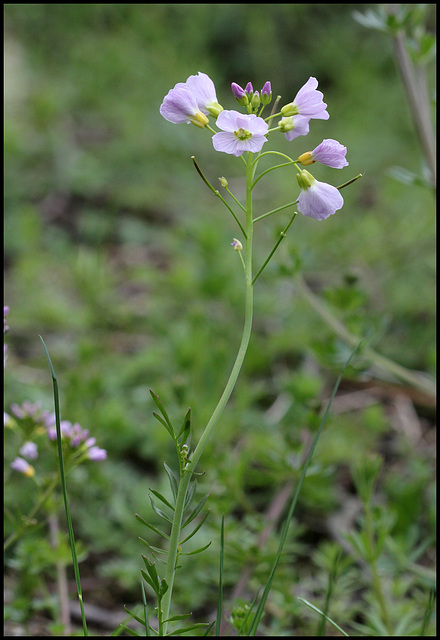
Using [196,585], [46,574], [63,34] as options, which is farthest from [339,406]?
[63,34]

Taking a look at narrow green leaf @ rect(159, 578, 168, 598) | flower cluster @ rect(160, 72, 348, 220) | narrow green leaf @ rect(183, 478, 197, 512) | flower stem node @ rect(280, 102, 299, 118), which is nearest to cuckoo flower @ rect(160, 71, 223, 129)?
flower cluster @ rect(160, 72, 348, 220)

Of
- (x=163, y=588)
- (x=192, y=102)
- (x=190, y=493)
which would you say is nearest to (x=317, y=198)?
(x=192, y=102)

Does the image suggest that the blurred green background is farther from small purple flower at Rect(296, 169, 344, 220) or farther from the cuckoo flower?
the cuckoo flower

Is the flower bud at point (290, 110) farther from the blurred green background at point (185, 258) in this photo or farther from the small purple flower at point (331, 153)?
the blurred green background at point (185, 258)

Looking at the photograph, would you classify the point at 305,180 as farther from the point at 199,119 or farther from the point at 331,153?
the point at 199,119

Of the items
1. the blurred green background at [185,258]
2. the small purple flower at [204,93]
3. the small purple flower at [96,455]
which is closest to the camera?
the small purple flower at [204,93]

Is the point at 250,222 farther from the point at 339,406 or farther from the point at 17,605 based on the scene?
the point at 339,406

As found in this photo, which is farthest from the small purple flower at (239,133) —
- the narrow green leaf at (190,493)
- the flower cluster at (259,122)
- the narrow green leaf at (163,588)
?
the narrow green leaf at (163,588)
